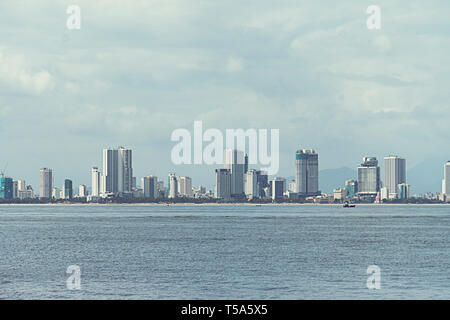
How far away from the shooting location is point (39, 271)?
80375mm

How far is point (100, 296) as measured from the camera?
62375mm

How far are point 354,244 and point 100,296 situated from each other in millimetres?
69461
